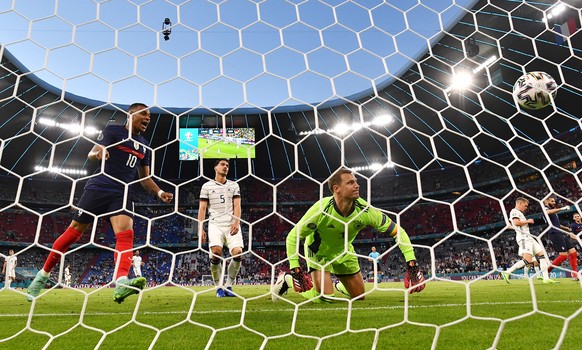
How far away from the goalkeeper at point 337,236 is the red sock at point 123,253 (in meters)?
0.99

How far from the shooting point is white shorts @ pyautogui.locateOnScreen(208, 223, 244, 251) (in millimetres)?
4445

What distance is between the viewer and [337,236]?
3311 mm

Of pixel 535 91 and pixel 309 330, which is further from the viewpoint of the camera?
pixel 535 91

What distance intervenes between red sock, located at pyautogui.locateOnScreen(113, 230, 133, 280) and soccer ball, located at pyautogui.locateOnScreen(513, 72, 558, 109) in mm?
3368

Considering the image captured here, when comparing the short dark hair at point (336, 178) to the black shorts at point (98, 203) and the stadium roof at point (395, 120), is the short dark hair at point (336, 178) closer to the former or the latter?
the black shorts at point (98, 203)

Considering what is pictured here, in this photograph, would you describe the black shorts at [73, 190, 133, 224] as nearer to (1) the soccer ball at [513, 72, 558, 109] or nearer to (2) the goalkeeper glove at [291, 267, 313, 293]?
(2) the goalkeeper glove at [291, 267, 313, 293]

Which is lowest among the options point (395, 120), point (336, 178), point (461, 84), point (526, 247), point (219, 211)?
point (219, 211)

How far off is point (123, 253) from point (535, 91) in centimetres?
349

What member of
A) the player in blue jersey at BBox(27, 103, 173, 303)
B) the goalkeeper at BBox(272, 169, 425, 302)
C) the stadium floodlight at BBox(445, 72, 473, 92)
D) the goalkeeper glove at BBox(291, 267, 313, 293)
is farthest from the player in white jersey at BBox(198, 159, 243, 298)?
the stadium floodlight at BBox(445, 72, 473, 92)

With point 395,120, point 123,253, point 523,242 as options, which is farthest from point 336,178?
point 395,120

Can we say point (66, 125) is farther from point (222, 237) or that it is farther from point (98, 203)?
point (98, 203)

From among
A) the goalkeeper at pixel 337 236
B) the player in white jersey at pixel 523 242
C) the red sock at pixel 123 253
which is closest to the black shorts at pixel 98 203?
the red sock at pixel 123 253

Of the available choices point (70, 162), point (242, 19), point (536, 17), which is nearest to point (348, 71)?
point (242, 19)

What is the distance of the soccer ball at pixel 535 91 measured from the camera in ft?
11.4
